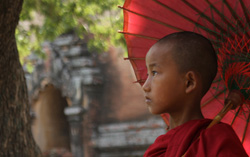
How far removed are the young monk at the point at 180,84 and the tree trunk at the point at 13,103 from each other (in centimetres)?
163

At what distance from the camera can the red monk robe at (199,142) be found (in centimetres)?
163

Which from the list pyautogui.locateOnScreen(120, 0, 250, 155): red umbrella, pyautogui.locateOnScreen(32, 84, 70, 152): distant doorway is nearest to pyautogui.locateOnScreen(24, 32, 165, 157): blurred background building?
pyautogui.locateOnScreen(32, 84, 70, 152): distant doorway

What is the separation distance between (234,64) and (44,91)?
8507 millimetres

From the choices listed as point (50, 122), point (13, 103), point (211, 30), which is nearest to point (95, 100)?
point (50, 122)

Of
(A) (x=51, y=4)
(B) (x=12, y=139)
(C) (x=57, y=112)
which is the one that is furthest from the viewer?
(C) (x=57, y=112)

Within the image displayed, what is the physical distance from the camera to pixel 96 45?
7363 millimetres

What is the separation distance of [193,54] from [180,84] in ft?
0.51

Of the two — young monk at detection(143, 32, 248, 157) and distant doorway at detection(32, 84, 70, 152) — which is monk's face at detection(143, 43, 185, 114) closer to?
young monk at detection(143, 32, 248, 157)

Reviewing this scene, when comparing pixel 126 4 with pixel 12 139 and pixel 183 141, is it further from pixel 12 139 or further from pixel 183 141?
pixel 12 139

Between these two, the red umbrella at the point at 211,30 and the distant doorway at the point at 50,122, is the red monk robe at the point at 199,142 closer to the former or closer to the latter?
the red umbrella at the point at 211,30

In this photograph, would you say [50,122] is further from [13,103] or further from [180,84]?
[180,84]

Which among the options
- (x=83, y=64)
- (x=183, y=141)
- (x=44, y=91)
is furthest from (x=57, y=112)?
(x=183, y=141)

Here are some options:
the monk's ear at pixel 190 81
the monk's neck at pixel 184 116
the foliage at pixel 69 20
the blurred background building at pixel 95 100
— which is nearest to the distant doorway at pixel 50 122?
the blurred background building at pixel 95 100

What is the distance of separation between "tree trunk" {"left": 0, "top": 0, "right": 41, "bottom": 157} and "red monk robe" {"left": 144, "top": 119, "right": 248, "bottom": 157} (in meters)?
1.80
